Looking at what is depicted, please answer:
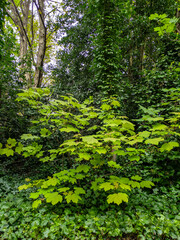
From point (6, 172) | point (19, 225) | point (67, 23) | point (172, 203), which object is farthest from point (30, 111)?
point (67, 23)

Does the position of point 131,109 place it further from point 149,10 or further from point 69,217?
point 69,217

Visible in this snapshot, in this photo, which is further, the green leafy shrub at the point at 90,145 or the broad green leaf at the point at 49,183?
the broad green leaf at the point at 49,183

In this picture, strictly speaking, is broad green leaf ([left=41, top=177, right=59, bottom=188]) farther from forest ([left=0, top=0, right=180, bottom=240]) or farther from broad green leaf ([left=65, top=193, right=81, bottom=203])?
broad green leaf ([left=65, top=193, right=81, bottom=203])

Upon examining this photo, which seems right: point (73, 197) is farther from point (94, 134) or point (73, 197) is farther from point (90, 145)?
point (94, 134)

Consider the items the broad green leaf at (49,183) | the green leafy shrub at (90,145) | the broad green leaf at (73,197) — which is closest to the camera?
the green leafy shrub at (90,145)

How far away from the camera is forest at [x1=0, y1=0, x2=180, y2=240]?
1.92 metres

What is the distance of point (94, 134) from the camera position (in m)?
5.68

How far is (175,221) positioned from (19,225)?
2254 millimetres

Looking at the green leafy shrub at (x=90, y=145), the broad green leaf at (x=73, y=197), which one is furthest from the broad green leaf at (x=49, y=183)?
the broad green leaf at (x=73, y=197)

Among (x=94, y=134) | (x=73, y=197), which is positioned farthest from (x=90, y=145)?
(x=94, y=134)

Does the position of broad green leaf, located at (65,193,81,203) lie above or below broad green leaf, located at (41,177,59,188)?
A: below

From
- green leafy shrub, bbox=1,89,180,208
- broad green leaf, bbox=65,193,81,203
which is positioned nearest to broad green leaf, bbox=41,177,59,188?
green leafy shrub, bbox=1,89,180,208

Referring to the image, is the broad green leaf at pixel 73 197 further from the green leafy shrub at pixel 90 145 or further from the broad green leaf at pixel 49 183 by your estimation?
the broad green leaf at pixel 49 183

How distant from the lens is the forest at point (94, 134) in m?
1.92
